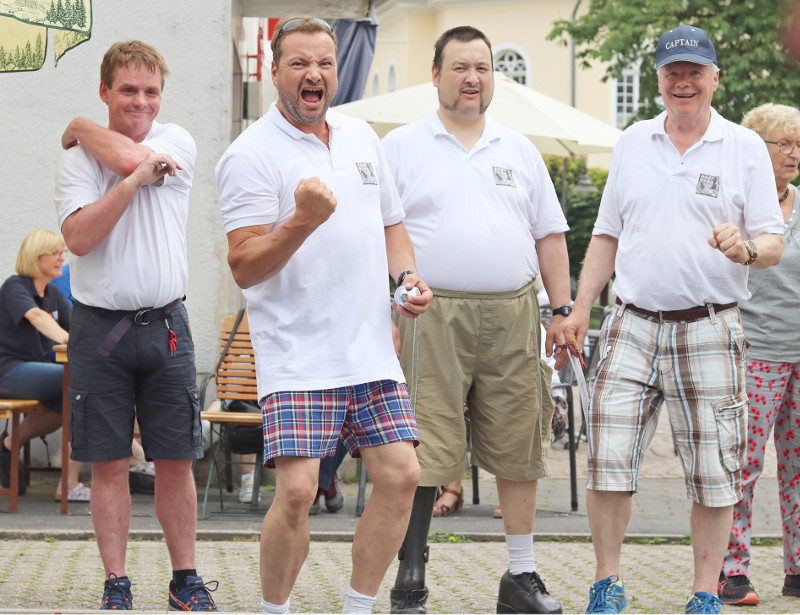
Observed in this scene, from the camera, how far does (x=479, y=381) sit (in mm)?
5195

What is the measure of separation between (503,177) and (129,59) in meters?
1.61

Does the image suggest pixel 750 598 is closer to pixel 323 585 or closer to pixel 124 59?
pixel 323 585

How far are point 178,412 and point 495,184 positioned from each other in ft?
5.28

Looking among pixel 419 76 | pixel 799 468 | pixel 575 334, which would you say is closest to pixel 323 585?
pixel 575 334

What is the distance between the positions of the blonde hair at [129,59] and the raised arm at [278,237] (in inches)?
46.5

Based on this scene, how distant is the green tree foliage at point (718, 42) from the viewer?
26.0m

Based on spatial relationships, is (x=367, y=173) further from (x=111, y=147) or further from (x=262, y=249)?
(x=111, y=147)

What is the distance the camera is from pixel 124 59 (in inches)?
195

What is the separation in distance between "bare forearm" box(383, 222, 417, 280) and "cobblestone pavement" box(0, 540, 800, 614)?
5.35 ft

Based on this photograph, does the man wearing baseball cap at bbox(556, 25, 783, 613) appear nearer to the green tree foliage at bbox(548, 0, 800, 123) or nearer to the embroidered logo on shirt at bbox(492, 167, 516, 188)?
the embroidered logo on shirt at bbox(492, 167, 516, 188)

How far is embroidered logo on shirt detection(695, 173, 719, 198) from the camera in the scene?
15.7 ft

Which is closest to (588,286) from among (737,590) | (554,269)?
(554,269)

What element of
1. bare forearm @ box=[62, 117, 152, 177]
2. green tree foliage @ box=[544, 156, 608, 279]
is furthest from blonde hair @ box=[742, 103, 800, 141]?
green tree foliage @ box=[544, 156, 608, 279]

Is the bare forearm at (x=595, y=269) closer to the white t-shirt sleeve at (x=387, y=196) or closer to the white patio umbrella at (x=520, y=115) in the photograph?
the white t-shirt sleeve at (x=387, y=196)
